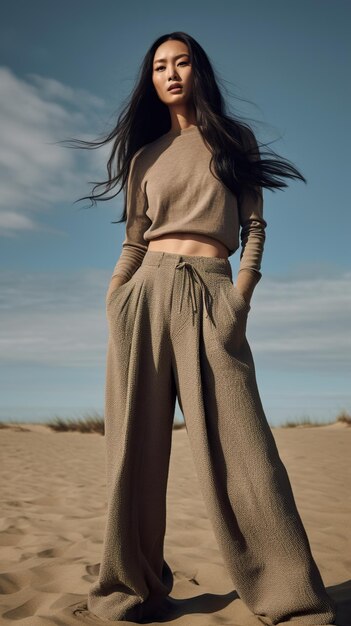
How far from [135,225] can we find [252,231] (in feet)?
1.95

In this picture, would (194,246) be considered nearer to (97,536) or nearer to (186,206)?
(186,206)

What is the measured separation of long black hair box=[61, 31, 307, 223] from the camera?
9.27 feet

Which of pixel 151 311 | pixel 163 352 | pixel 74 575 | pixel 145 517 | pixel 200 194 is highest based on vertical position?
pixel 200 194

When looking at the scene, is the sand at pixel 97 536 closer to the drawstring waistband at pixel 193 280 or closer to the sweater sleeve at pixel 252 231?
the drawstring waistband at pixel 193 280

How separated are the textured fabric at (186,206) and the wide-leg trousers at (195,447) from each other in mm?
132

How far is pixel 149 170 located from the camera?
9.78ft

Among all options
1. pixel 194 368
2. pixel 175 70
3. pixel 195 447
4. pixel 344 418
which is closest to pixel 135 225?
pixel 175 70

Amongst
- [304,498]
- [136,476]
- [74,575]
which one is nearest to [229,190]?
[136,476]

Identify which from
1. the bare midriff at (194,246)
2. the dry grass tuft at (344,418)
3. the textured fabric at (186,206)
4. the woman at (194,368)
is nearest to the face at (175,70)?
the woman at (194,368)

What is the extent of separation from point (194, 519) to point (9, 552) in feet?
5.62

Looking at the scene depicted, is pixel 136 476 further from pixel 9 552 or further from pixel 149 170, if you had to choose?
pixel 9 552

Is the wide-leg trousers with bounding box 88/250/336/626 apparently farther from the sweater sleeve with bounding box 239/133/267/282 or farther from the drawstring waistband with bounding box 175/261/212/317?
the sweater sleeve with bounding box 239/133/267/282

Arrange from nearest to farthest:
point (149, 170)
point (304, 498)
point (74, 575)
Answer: point (149, 170) → point (74, 575) → point (304, 498)

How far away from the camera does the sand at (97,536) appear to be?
2.95 m
